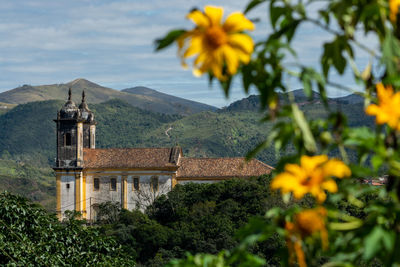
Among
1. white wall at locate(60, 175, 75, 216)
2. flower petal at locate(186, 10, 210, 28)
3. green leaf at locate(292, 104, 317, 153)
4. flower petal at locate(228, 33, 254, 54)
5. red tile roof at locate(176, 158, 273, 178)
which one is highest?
flower petal at locate(186, 10, 210, 28)

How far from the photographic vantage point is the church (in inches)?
1718

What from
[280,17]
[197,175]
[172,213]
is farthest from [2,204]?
[197,175]

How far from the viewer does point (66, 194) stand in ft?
146

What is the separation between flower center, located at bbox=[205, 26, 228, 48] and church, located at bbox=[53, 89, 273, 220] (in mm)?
41883

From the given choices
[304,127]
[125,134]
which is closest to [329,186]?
[304,127]

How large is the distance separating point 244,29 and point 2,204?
771 centimetres

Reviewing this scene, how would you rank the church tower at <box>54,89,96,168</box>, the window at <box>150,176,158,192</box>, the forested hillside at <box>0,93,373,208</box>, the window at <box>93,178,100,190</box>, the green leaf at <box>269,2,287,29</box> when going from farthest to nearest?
1. the forested hillside at <box>0,93,373,208</box>
2. the window at <box>93,178,100,190</box>
3. the church tower at <box>54,89,96,168</box>
4. the window at <box>150,176,158,192</box>
5. the green leaf at <box>269,2,287,29</box>

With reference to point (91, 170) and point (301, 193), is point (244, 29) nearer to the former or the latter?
point (301, 193)

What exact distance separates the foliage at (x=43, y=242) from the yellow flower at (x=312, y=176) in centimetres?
647

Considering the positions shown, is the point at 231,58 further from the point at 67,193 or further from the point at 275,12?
the point at 67,193

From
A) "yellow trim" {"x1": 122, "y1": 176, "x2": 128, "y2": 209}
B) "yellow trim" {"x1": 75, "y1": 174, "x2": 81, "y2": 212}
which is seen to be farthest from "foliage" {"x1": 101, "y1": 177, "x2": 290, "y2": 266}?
"yellow trim" {"x1": 75, "y1": 174, "x2": 81, "y2": 212}

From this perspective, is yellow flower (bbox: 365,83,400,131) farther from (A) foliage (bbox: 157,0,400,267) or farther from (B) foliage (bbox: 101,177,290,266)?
(B) foliage (bbox: 101,177,290,266)

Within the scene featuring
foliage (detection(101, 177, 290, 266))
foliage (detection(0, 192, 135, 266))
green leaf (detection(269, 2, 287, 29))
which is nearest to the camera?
green leaf (detection(269, 2, 287, 29))

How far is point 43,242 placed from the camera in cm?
874
